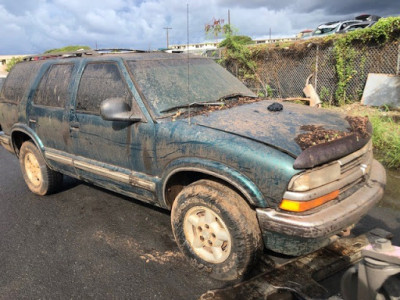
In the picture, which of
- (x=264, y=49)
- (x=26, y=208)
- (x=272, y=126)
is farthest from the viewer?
(x=264, y=49)

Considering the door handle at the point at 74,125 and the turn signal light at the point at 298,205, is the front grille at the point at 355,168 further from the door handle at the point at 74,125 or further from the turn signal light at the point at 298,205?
the door handle at the point at 74,125

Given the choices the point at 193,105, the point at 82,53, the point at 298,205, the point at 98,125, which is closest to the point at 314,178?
the point at 298,205

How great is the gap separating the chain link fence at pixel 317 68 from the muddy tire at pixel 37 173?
594 cm

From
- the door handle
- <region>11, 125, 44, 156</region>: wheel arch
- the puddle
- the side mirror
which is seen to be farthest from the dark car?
the side mirror

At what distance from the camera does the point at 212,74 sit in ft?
13.1

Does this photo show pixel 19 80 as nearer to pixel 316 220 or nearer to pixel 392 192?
pixel 316 220

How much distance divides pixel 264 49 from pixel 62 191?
8.94 metres

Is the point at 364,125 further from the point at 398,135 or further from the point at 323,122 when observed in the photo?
the point at 398,135

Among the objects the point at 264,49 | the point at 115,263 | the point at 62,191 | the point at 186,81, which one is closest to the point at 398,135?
the point at 186,81

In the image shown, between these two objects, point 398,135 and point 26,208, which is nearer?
point 26,208

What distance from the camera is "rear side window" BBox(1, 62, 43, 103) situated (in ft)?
15.4

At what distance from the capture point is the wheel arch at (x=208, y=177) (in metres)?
2.47

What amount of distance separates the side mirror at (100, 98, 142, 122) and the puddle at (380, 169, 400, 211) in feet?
10.7

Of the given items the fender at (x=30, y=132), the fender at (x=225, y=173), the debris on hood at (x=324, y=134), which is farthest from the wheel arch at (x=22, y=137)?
the debris on hood at (x=324, y=134)
